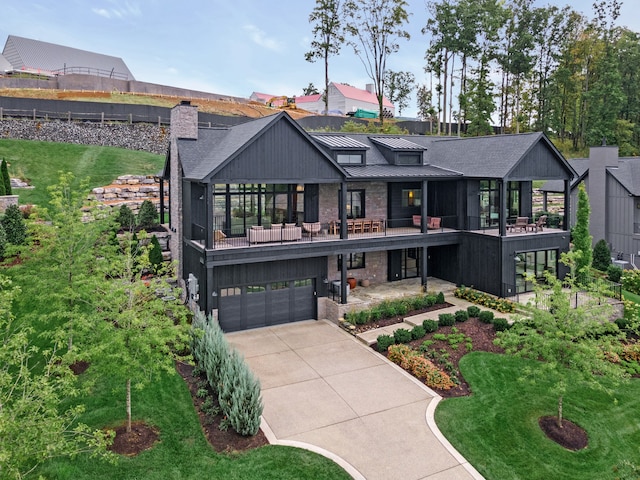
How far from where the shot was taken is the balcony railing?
18953mm

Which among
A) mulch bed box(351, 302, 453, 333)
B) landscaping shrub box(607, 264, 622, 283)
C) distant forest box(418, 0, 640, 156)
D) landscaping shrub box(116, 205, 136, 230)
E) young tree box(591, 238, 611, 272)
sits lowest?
mulch bed box(351, 302, 453, 333)

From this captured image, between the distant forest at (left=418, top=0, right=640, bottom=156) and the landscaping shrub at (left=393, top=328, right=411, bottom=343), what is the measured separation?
1462 inches

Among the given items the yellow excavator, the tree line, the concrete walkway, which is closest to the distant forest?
the tree line

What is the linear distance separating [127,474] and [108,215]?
8689mm

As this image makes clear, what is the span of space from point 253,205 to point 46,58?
2452 inches

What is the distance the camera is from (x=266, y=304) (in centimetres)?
1956

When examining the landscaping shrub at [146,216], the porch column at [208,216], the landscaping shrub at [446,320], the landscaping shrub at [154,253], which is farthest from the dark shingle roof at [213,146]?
the landscaping shrub at [446,320]

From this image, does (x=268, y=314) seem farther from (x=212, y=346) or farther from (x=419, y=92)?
(x=419, y=92)

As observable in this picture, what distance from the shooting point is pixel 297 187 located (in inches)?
847

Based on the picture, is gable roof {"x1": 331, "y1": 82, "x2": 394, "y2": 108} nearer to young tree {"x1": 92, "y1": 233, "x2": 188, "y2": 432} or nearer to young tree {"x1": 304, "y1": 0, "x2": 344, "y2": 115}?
young tree {"x1": 304, "y1": 0, "x2": 344, "y2": 115}

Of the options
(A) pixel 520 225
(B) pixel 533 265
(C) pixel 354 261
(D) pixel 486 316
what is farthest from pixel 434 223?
(D) pixel 486 316

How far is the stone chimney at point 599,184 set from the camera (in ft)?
101

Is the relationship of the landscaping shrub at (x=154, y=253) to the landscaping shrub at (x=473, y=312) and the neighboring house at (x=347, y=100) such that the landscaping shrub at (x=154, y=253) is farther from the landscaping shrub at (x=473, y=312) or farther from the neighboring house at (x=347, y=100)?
the neighboring house at (x=347, y=100)

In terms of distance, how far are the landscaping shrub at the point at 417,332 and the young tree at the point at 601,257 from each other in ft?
52.8
